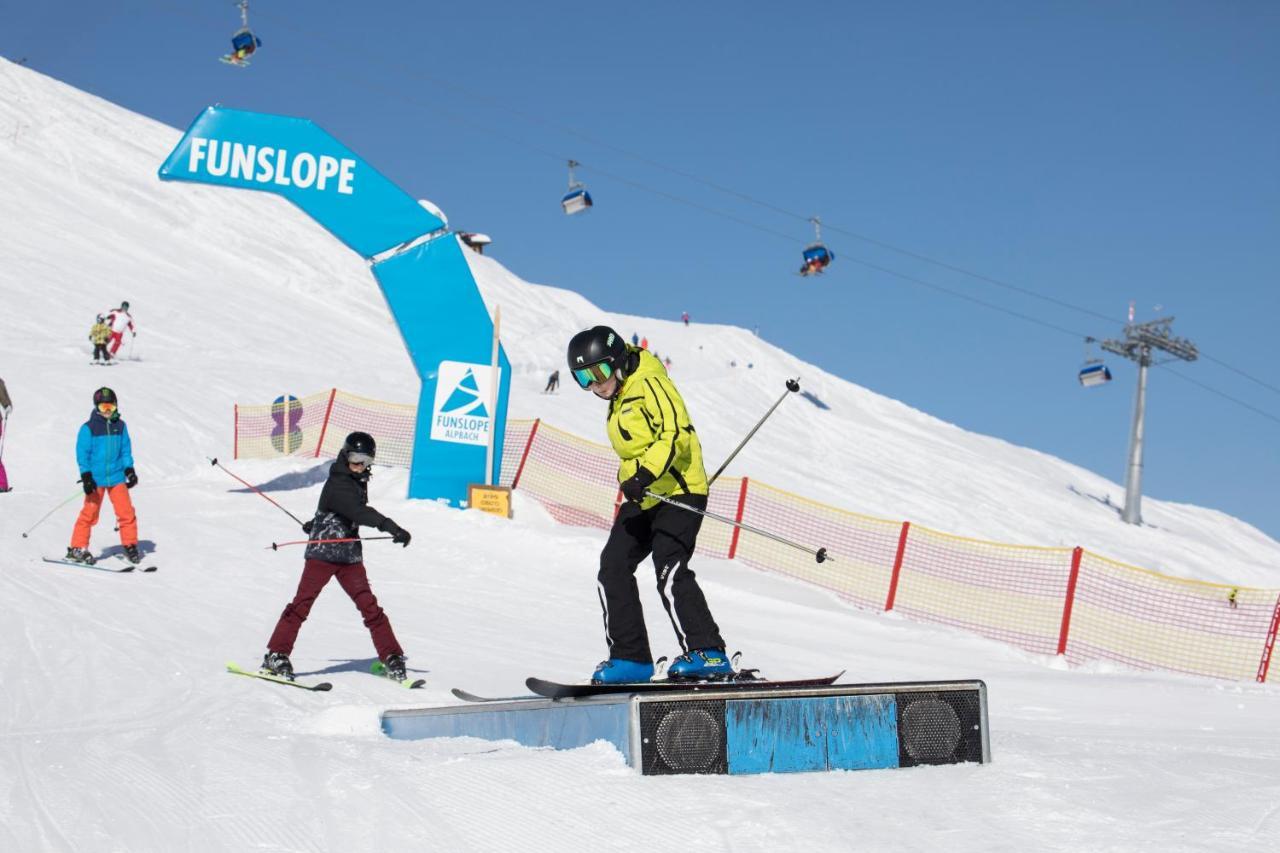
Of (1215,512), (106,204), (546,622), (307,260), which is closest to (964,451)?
(1215,512)

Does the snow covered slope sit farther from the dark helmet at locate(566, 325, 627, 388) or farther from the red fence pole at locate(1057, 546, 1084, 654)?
the dark helmet at locate(566, 325, 627, 388)

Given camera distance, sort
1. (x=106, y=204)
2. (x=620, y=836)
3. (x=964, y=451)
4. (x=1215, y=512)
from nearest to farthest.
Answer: (x=620, y=836)
(x=106, y=204)
(x=964, y=451)
(x=1215, y=512)

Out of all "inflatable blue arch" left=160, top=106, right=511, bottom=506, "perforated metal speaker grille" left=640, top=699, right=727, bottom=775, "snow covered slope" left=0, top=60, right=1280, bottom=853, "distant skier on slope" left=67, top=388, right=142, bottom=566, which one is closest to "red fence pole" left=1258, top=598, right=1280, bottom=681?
"snow covered slope" left=0, top=60, right=1280, bottom=853

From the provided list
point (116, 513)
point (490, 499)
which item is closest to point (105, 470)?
point (116, 513)

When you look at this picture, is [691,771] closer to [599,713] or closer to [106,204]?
[599,713]

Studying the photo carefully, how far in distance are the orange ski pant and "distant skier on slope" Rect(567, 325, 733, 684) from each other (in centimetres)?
797

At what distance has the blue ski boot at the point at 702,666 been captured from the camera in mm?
5469

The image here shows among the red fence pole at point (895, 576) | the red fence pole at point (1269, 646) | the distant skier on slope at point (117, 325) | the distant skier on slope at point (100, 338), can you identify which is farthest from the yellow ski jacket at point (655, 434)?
the distant skier on slope at point (117, 325)

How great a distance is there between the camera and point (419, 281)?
53.9ft

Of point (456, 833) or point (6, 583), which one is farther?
point (6, 583)

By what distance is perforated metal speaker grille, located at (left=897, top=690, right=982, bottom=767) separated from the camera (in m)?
4.79

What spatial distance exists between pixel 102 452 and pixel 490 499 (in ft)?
16.5

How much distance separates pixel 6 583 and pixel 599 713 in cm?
777

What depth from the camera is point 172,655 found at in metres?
8.38
